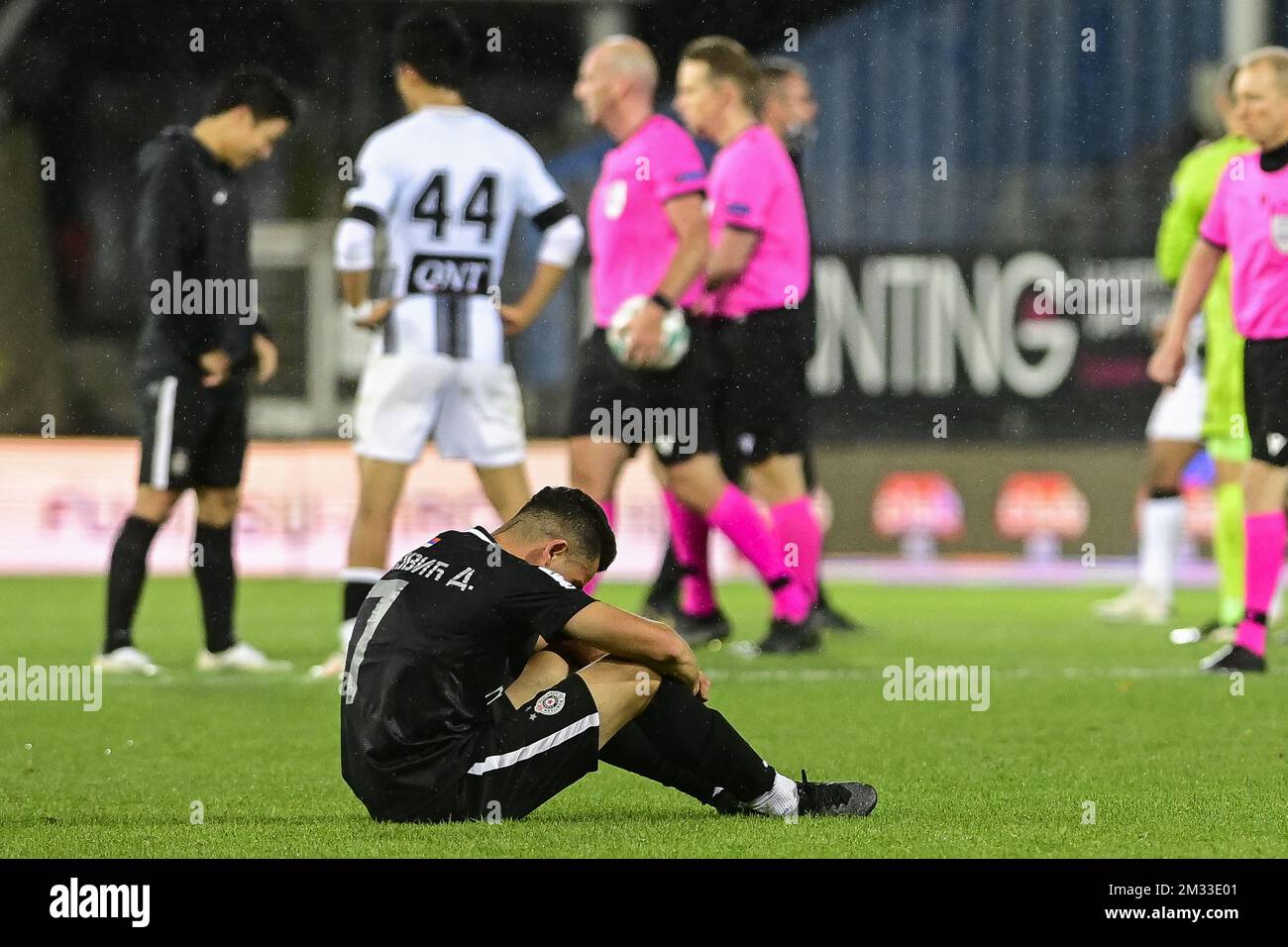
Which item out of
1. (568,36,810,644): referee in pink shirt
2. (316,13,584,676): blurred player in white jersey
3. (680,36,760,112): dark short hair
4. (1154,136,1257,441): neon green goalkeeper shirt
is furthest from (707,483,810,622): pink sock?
(1154,136,1257,441): neon green goalkeeper shirt

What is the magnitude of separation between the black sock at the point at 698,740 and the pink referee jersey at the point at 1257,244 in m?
3.74

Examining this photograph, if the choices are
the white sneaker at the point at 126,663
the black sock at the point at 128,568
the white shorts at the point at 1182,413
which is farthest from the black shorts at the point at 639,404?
the white shorts at the point at 1182,413

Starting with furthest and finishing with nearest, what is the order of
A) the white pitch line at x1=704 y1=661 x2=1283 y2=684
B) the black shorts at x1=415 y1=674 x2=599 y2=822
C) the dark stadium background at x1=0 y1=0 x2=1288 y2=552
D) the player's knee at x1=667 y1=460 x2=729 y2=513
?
the dark stadium background at x1=0 y1=0 x2=1288 y2=552, the player's knee at x1=667 y1=460 x2=729 y2=513, the white pitch line at x1=704 y1=661 x2=1283 y2=684, the black shorts at x1=415 y1=674 x2=599 y2=822

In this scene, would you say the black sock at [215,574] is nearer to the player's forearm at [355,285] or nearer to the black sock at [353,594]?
the black sock at [353,594]

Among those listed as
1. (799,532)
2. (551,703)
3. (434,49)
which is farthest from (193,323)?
(551,703)

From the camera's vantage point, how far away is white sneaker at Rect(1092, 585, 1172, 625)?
10250 millimetres

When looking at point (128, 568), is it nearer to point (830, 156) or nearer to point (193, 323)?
point (193, 323)

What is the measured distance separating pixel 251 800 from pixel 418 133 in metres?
3.04

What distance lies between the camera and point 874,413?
14.2 m

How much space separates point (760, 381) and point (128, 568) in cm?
251

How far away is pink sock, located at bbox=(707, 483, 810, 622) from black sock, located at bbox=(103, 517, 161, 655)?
2054 millimetres

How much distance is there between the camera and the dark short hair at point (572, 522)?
442 cm

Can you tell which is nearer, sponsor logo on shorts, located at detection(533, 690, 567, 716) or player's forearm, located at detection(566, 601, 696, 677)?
player's forearm, located at detection(566, 601, 696, 677)

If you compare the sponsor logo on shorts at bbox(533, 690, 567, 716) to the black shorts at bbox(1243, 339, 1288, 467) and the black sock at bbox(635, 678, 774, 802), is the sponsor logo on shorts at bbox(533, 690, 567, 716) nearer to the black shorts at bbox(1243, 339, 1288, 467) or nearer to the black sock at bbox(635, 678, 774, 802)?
the black sock at bbox(635, 678, 774, 802)
